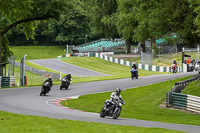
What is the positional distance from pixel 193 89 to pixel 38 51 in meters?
73.9

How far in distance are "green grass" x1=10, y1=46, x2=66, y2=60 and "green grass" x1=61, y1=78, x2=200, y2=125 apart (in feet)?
209

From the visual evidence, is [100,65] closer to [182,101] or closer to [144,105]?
[144,105]

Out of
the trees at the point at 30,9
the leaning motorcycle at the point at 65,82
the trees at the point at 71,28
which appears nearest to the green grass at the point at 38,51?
the trees at the point at 71,28

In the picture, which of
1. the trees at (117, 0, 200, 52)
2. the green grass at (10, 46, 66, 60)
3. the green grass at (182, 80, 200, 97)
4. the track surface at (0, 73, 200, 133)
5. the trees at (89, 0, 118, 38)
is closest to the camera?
the track surface at (0, 73, 200, 133)

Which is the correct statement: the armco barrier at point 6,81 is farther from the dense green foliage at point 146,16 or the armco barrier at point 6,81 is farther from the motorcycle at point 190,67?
the motorcycle at point 190,67

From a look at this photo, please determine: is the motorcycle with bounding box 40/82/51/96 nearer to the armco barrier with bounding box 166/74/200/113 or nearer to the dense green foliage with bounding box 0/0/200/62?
the armco barrier with bounding box 166/74/200/113

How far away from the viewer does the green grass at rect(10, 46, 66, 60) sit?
93.3 meters

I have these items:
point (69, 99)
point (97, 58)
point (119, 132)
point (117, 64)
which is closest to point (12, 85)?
point (69, 99)

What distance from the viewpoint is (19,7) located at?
119ft

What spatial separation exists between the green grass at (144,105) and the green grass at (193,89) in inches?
58.7

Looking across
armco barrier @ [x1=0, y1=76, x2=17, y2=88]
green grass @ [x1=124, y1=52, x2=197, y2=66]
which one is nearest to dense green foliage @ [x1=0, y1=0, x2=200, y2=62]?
armco barrier @ [x1=0, y1=76, x2=17, y2=88]

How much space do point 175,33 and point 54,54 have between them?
67.6m

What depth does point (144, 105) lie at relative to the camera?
24234 mm

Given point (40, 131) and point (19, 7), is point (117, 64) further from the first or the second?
point (40, 131)
